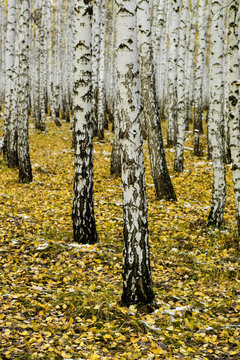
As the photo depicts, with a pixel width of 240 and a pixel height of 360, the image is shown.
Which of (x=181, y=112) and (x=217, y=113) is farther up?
(x=181, y=112)

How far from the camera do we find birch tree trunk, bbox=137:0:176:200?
24.2 ft

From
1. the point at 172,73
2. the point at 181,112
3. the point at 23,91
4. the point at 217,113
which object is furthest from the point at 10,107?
the point at 217,113

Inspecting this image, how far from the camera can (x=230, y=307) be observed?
14.1 feet

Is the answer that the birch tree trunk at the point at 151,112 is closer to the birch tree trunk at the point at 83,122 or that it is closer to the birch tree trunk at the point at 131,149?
the birch tree trunk at the point at 83,122

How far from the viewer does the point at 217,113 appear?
6.45 meters

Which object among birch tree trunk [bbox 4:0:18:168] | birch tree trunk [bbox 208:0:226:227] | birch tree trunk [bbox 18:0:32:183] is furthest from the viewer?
birch tree trunk [bbox 4:0:18:168]

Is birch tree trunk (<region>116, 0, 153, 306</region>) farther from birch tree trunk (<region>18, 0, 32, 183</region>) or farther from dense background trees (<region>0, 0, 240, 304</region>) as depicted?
birch tree trunk (<region>18, 0, 32, 183</region>)

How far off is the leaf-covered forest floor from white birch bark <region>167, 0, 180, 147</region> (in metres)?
5.36

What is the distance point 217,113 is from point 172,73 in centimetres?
666

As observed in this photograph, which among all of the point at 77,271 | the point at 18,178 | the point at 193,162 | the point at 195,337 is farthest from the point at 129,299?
the point at 193,162

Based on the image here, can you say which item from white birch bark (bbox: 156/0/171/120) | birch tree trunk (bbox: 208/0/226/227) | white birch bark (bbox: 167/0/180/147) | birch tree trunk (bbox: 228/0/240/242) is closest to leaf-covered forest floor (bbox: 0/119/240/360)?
birch tree trunk (bbox: 208/0/226/227)

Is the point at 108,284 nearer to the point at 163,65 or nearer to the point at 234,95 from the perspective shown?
the point at 234,95

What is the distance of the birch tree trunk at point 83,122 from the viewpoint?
5.24 metres

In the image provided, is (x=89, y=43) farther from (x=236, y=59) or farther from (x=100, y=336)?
(x=100, y=336)
